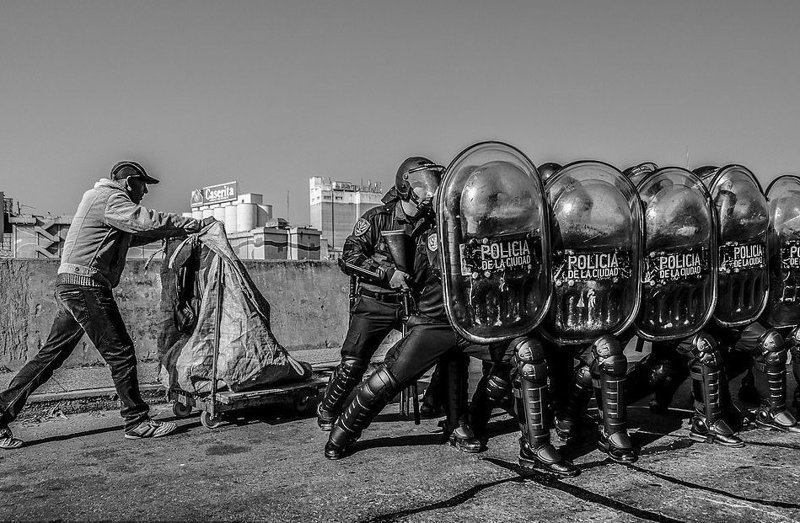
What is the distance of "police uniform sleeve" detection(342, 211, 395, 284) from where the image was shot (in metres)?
4.87

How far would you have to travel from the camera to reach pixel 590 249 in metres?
4.23

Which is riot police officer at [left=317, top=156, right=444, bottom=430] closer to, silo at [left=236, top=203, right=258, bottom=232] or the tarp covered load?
the tarp covered load

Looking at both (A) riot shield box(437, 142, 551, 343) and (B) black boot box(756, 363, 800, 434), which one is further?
(B) black boot box(756, 363, 800, 434)

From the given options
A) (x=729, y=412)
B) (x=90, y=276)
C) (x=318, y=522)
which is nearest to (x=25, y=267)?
(x=90, y=276)

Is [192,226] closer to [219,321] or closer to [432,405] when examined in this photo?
[219,321]

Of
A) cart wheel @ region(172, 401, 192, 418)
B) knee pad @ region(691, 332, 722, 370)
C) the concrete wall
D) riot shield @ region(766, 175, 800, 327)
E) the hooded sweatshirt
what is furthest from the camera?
the concrete wall

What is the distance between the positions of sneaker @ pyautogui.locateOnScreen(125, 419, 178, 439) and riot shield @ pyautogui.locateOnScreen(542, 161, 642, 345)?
2.81 m

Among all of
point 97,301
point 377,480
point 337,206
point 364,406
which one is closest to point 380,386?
point 364,406

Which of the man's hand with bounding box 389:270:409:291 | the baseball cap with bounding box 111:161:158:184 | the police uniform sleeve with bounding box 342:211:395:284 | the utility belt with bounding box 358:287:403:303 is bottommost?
the utility belt with bounding box 358:287:403:303

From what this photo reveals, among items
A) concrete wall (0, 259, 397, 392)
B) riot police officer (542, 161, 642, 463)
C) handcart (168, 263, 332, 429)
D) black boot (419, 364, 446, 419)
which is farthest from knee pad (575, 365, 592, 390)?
concrete wall (0, 259, 397, 392)

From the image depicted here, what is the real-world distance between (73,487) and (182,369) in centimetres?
156

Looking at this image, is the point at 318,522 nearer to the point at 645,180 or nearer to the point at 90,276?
the point at 90,276

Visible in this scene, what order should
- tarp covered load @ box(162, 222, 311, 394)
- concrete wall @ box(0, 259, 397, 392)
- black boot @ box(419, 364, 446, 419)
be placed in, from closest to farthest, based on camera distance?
tarp covered load @ box(162, 222, 311, 394)
black boot @ box(419, 364, 446, 419)
concrete wall @ box(0, 259, 397, 392)

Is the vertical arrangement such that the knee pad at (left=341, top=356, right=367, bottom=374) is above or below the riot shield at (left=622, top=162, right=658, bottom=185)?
below
